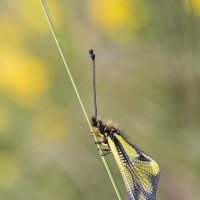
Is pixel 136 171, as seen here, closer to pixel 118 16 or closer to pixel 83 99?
pixel 83 99

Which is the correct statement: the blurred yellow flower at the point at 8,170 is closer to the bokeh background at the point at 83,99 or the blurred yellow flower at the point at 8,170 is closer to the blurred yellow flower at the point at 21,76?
the bokeh background at the point at 83,99

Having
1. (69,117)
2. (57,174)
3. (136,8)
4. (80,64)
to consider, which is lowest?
(57,174)

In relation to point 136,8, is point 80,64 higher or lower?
lower

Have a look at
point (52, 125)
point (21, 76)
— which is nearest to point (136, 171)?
point (52, 125)

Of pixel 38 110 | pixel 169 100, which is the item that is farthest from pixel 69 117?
pixel 169 100

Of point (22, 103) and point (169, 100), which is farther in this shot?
point (22, 103)

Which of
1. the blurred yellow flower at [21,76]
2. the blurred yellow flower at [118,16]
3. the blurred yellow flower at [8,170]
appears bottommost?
the blurred yellow flower at [8,170]

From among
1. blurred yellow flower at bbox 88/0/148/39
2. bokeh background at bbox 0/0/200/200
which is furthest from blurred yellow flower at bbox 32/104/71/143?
blurred yellow flower at bbox 88/0/148/39

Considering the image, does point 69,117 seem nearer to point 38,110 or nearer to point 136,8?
point 38,110

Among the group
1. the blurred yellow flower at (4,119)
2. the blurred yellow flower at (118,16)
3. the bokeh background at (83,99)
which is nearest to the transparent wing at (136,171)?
the bokeh background at (83,99)
